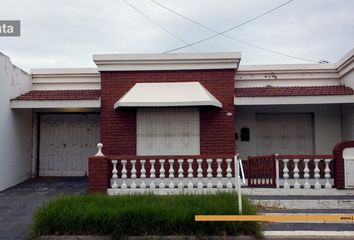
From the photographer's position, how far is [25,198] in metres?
9.63

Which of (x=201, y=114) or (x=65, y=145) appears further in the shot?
(x=65, y=145)

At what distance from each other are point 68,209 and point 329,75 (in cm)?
1012

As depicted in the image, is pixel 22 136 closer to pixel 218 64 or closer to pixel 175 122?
pixel 175 122

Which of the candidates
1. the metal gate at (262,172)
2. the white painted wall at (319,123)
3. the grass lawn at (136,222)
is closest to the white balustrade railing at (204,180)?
the metal gate at (262,172)

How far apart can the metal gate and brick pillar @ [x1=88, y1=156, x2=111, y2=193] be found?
365 centimetres

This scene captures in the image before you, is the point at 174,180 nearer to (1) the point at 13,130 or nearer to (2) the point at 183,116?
(2) the point at 183,116

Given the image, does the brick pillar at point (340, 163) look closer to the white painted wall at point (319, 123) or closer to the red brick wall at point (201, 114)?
the red brick wall at point (201, 114)

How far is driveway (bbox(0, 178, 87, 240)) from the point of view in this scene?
692cm

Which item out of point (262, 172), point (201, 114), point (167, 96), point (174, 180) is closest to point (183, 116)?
point (201, 114)

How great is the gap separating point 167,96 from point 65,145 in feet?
17.7

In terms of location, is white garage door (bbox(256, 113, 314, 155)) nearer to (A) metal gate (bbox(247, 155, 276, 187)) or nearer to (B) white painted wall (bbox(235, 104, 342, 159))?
(B) white painted wall (bbox(235, 104, 342, 159))

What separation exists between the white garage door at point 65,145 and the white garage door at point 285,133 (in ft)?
20.1

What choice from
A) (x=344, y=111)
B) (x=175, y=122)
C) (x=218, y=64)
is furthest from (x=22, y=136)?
(x=344, y=111)

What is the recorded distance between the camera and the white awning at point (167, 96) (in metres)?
10.2
